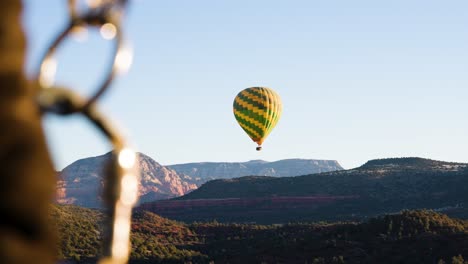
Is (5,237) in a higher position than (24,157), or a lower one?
lower

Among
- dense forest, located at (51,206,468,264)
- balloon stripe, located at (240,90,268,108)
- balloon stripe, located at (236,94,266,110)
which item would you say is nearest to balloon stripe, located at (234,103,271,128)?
balloon stripe, located at (236,94,266,110)

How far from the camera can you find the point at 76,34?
8.20 ft

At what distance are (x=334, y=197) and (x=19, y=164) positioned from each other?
14649cm

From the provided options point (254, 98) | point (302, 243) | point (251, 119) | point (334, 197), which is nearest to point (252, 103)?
point (254, 98)

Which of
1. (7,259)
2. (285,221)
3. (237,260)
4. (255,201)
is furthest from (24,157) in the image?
(255,201)

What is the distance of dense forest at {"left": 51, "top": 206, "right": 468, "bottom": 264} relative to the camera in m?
67.2

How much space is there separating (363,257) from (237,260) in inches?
485

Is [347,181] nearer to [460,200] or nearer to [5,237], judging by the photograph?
[460,200]

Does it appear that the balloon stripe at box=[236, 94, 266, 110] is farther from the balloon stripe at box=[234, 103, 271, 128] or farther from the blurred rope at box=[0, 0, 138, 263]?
the blurred rope at box=[0, 0, 138, 263]

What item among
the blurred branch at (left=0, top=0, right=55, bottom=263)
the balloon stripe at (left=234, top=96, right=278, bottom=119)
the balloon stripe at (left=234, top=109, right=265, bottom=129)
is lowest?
the blurred branch at (left=0, top=0, right=55, bottom=263)

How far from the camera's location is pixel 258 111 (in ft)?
250

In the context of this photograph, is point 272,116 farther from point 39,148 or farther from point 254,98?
point 39,148

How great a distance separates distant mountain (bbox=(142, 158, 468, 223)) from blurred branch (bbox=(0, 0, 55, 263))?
122204 millimetres

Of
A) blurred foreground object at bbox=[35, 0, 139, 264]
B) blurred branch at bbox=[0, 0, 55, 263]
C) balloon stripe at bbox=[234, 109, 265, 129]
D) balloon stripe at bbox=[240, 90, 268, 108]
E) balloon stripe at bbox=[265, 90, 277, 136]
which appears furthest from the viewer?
balloon stripe at bbox=[240, 90, 268, 108]
